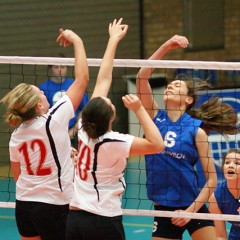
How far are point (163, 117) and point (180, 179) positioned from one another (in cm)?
47

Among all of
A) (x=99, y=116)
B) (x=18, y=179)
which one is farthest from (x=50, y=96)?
(x=99, y=116)

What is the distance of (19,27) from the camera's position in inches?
416

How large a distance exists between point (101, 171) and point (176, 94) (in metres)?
1.26

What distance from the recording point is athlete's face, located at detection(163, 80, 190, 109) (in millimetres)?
4285

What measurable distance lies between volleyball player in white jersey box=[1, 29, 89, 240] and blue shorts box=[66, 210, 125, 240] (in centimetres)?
32

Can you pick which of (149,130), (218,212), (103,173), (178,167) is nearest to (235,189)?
(218,212)

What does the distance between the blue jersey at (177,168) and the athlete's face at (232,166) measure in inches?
9.8

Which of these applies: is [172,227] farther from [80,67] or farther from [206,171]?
[80,67]

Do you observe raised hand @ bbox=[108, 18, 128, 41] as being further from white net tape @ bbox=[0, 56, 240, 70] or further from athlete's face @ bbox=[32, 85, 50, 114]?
athlete's face @ bbox=[32, 85, 50, 114]

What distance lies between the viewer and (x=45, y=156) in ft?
11.6

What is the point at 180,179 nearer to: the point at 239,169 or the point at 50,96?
the point at 239,169

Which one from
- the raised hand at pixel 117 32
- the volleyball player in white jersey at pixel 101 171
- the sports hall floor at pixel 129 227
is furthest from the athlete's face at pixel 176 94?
the sports hall floor at pixel 129 227

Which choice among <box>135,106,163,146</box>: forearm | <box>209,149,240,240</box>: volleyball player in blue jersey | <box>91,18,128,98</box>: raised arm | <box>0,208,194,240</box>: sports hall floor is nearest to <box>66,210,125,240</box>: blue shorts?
<box>135,106,163,146</box>: forearm

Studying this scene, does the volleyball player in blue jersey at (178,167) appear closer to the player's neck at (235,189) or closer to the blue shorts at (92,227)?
the player's neck at (235,189)
